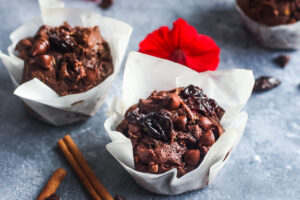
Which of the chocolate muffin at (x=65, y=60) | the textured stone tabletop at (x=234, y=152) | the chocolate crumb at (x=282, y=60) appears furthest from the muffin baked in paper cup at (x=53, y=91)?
the chocolate crumb at (x=282, y=60)

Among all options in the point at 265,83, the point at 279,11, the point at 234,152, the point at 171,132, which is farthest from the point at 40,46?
the point at 279,11

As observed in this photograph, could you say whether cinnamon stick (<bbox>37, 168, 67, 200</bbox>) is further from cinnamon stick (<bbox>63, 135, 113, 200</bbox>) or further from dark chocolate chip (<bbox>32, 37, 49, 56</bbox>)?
dark chocolate chip (<bbox>32, 37, 49, 56</bbox>)

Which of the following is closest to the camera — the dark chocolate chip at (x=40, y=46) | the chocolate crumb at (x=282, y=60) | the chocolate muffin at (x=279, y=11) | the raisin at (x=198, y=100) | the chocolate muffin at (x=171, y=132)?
the chocolate muffin at (x=171, y=132)

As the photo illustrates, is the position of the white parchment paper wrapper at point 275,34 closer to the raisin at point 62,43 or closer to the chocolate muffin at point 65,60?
the chocolate muffin at point 65,60

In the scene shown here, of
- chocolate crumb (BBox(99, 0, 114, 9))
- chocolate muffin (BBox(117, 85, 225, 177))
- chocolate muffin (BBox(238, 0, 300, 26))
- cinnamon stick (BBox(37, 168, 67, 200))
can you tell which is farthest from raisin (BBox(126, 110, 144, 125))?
chocolate crumb (BBox(99, 0, 114, 9))

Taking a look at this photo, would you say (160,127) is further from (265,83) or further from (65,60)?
(265,83)

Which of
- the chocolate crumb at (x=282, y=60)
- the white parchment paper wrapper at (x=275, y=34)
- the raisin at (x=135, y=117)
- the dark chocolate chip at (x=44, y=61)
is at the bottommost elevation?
the chocolate crumb at (x=282, y=60)
